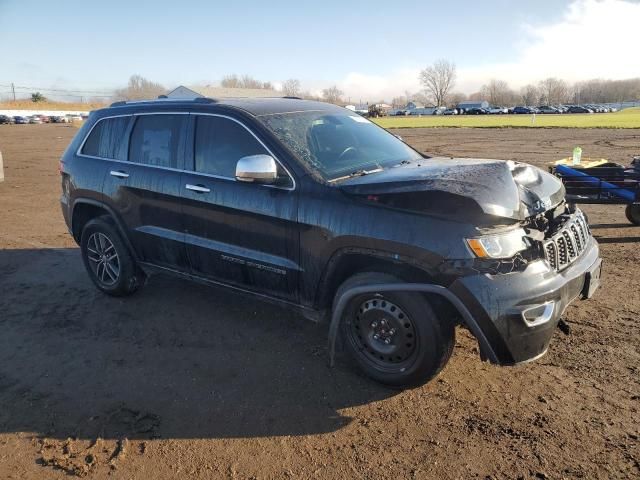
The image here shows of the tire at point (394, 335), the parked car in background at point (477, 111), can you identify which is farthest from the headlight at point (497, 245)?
the parked car in background at point (477, 111)

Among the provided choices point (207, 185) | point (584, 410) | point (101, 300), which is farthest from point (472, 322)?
point (101, 300)

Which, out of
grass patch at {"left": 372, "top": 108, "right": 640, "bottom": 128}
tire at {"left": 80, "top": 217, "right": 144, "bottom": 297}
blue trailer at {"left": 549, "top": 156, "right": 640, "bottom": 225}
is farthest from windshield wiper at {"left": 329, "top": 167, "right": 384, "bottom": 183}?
grass patch at {"left": 372, "top": 108, "right": 640, "bottom": 128}

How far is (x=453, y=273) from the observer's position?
304 cm

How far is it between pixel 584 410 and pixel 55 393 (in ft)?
11.7

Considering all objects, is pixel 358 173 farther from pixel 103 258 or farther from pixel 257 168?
pixel 103 258

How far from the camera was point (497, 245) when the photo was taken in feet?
9.94

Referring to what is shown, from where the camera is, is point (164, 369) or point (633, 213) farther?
point (633, 213)

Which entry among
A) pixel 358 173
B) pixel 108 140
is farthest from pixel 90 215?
pixel 358 173

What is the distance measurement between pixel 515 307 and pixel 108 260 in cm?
406

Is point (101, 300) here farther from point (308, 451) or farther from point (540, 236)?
point (540, 236)

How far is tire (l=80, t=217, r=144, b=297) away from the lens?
5082 millimetres

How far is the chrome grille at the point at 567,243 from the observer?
327 cm

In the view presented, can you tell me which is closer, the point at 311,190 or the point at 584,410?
the point at 584,410

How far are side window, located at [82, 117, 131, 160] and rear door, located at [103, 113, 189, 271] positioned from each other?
0.35 ft
